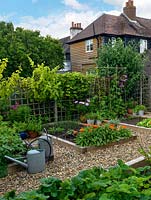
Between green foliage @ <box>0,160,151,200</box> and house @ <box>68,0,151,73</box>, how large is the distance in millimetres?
15721

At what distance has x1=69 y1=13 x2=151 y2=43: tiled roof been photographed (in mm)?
18350

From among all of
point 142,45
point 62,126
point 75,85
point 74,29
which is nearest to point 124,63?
point 75,85

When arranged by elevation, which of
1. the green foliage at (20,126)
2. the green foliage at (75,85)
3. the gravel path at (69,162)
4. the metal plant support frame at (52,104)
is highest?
the green foliage at (75,85)

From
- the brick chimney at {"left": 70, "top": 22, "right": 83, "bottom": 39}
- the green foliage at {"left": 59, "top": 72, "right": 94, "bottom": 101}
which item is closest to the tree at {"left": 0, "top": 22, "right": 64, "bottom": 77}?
the brick chimney at {"left": 70, "top": 22, "right": 83, "bottom": 39}

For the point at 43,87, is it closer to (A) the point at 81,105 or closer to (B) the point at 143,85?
(A) the point at 81,105

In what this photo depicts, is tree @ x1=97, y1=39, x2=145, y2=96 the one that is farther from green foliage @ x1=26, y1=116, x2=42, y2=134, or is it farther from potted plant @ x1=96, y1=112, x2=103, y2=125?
green foliage @ x1=26, y1=116, x2=42, y2=134

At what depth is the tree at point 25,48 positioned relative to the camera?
64.6 feet

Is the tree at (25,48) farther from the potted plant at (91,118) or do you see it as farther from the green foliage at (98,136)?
the green foliage at (98,136)

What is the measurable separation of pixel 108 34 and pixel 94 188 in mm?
16541

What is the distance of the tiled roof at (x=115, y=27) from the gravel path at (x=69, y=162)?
13.5 m

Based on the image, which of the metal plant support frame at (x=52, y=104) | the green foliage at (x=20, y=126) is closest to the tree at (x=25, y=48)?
the metal plant support frame at (x=52, y=104)

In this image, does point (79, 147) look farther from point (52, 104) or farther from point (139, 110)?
point (139, 110)

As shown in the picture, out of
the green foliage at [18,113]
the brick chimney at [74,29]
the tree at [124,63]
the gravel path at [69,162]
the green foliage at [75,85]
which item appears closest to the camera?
the gravel path at [69,162]

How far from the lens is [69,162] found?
4809mm
